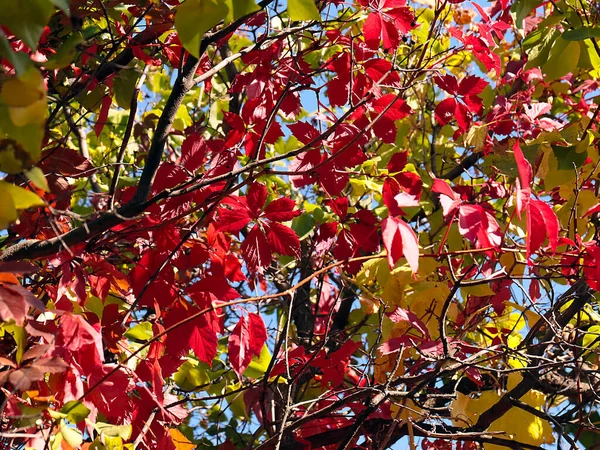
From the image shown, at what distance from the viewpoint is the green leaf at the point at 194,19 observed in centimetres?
115

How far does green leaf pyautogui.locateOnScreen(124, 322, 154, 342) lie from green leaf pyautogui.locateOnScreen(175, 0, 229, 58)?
1.43m

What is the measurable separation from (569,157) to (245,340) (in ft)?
4.28

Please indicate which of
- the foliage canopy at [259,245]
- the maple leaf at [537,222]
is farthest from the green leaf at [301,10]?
the maple leaf at [537,222]

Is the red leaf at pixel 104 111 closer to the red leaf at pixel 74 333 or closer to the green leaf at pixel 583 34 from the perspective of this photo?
the red leaf at pixel 74 333

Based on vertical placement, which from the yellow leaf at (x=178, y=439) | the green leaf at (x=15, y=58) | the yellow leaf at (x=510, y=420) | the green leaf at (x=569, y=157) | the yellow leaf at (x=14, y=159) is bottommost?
the yellow leaf at (x=178, y=439)

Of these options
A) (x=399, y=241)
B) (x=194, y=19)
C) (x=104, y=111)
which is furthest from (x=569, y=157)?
(x=194, y=19)

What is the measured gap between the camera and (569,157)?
7.93 ft

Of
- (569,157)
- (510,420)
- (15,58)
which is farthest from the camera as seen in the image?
(569,157)

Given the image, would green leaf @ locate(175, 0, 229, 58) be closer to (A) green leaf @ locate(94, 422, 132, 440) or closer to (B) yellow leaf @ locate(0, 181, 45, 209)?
(B) yellow leaf @ locate(0, 181, 45, 209)

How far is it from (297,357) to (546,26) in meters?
1.42

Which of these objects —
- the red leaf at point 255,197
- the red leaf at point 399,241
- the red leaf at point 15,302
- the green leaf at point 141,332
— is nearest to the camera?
the red leaf at point 15,302

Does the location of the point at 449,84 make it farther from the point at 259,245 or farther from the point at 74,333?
the point at 74,333

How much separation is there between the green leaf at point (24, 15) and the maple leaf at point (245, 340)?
1.01m

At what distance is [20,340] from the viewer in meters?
1.36
